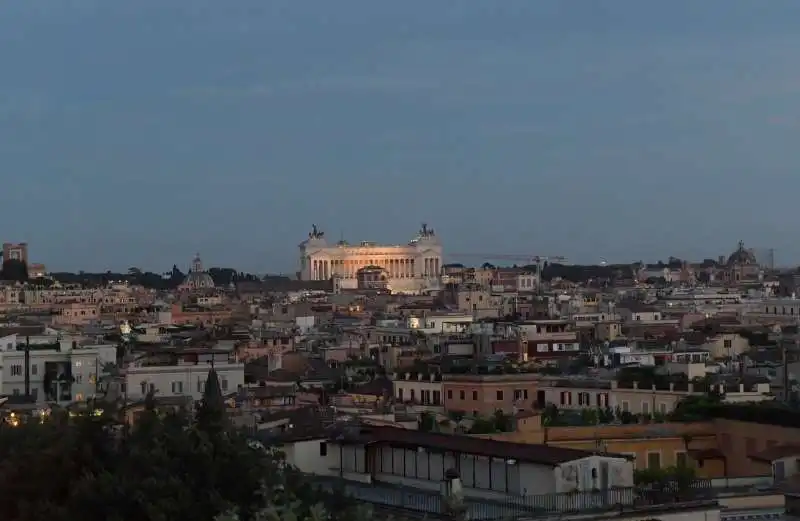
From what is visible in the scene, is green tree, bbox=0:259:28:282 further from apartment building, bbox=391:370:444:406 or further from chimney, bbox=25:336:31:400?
apartment building, bbox=391:370:444:406

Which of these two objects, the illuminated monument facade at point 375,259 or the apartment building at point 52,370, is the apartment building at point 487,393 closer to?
the apartment building at point 52,370

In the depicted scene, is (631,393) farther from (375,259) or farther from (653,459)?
(375,259)

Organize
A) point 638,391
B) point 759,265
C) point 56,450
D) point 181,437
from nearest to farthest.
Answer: point 181,437 → point 56,450 → point 638,391 → point 759,265

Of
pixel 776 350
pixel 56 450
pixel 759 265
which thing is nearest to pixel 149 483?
pixel 56 450

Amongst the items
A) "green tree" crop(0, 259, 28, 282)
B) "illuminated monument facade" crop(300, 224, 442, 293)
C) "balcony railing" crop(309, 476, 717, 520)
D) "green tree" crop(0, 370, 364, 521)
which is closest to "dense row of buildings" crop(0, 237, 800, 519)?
"balcony railing" crop(309, 476, 717, 520)

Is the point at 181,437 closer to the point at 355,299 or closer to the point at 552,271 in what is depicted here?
the point at 355,299

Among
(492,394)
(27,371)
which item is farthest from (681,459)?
(27,371)

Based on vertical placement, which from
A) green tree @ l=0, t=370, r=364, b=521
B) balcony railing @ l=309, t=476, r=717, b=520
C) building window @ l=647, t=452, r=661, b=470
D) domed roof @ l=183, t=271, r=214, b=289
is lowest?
building window @ l=647, t=452, r=661, b=470
